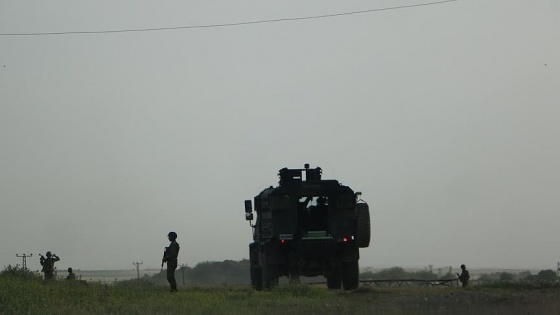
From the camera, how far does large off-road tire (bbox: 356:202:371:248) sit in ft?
94.6

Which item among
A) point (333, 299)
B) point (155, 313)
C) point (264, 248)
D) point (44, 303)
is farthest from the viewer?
point (264, 248)

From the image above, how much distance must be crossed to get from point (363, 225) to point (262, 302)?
790 centimetres

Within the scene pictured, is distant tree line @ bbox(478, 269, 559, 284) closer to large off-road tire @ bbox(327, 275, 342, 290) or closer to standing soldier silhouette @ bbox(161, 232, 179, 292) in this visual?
large off-road tire @ bbox(327, 275, 342, 290)

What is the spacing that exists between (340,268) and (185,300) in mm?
8661

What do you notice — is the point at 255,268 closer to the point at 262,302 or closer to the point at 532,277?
the point at 262,302

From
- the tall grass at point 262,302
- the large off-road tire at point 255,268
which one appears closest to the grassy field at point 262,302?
the tall grass at point 262,302

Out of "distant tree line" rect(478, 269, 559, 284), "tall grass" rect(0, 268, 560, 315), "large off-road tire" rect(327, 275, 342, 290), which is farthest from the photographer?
"distant tree line" rect(478, 269, 559, 284)

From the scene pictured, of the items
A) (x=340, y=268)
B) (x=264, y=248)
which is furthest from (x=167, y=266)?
(x=340, y=268)

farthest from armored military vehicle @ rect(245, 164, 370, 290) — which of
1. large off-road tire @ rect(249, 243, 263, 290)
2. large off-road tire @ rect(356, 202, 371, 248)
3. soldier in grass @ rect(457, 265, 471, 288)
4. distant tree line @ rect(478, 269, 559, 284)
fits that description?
distant tree line @ rect(478, 269, 559, 284)

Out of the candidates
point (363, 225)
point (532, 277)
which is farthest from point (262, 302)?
point (532, 277)

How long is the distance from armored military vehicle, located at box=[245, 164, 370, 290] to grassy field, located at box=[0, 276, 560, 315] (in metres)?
2.68

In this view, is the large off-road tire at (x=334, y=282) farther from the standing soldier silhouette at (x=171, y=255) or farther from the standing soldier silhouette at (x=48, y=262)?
the standing soldier silhouette at (x=48, y=262)

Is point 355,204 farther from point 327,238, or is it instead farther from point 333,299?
point 333,299

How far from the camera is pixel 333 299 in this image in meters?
23.3
